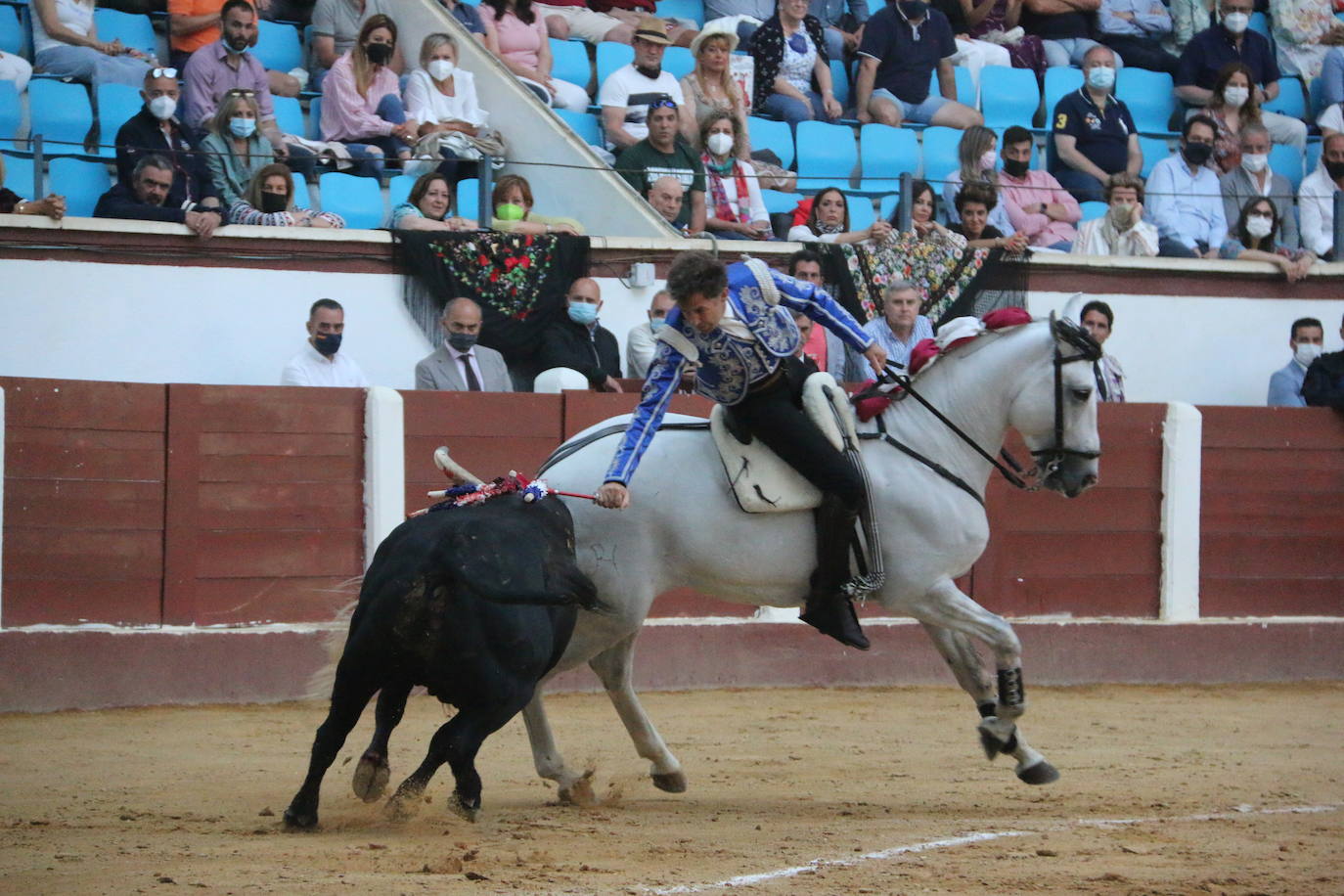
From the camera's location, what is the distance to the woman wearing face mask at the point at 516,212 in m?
10.0

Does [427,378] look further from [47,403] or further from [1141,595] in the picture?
[1141,595]

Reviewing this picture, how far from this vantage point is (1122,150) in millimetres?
12641

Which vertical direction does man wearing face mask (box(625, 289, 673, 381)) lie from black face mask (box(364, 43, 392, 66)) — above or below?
below

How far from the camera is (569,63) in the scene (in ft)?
39.2

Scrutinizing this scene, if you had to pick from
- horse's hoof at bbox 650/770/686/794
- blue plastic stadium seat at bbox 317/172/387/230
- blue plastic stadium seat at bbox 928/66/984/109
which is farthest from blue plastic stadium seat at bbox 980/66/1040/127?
horse's hoof at bbox 650/770/686/794

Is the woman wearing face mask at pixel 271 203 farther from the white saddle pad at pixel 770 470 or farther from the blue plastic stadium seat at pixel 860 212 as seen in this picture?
the white saddle pad at pixel 770 470

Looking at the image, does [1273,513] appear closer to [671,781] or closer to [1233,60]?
[1233,60]

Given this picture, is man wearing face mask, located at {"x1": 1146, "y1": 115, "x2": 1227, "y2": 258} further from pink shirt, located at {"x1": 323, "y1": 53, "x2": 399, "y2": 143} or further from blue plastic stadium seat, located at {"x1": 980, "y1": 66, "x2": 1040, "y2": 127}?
pink shirt, located at {"x1": 323, "y1": 53, "x2": 399, "y2": 143}

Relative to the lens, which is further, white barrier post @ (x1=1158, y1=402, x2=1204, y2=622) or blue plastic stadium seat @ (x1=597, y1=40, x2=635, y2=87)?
blue plastic stadium seat @ (x1=597, y1=40, x2=635, y2=87)

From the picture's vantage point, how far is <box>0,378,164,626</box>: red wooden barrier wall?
7.98 metres

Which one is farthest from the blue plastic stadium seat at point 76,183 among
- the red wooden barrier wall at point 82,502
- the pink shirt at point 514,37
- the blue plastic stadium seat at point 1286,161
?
the blue plastic stadium seat at point 1286,161

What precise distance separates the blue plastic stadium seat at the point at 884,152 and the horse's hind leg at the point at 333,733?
322 inches

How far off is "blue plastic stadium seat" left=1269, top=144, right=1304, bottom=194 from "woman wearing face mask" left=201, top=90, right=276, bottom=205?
7.84 metres

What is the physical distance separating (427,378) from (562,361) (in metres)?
0.79
